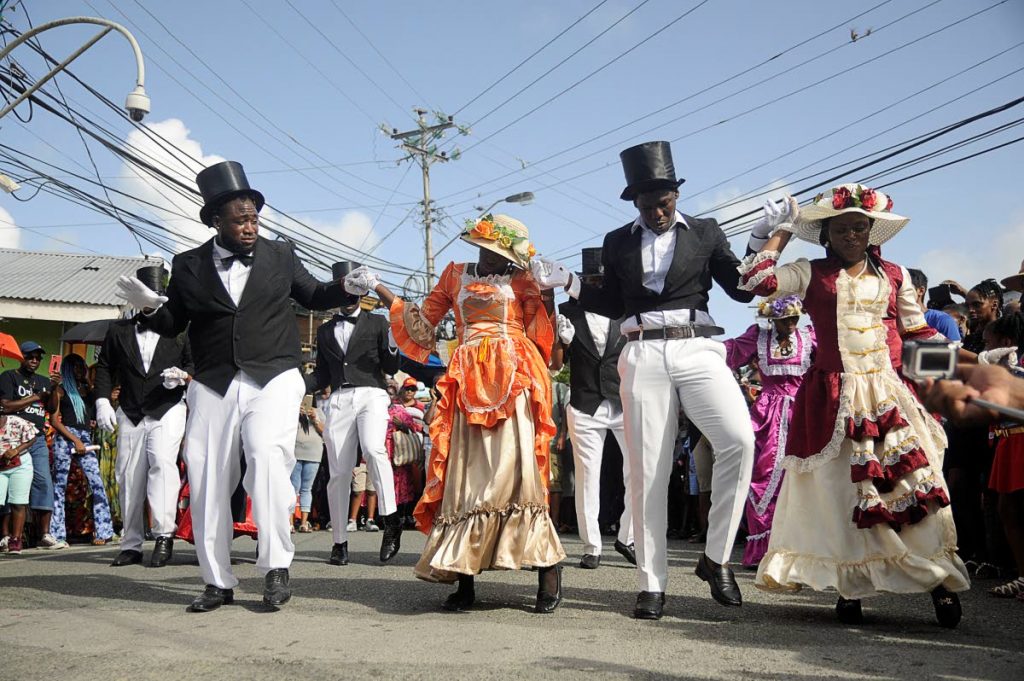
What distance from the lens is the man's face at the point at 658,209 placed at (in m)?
5.95

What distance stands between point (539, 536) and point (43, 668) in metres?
2.60

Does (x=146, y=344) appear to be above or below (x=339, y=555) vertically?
above

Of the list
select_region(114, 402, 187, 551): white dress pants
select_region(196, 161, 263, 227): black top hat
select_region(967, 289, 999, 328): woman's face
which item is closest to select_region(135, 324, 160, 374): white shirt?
select_region(114, 402, 187, 551): white dress pants

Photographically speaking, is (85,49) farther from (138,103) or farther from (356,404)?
(356,404)

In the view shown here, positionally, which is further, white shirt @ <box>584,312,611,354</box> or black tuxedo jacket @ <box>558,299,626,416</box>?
white shirt @ <box>584,312,611,354</box>

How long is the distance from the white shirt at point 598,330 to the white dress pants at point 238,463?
368 centimetres

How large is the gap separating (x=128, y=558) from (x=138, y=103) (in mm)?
8065

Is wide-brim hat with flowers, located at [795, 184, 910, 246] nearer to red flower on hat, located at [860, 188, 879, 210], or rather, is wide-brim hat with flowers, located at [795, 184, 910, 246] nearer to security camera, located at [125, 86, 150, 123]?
red flower on hat, located at [860, 188, 879, 210]

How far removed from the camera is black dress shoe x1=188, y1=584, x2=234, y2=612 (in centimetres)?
584

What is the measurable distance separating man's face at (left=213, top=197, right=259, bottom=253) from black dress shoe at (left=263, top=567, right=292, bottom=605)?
1964 mm

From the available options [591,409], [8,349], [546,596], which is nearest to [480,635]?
[546,596]

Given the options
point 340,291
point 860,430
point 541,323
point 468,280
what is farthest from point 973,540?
point 340,291

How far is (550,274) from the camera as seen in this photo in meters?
6.18

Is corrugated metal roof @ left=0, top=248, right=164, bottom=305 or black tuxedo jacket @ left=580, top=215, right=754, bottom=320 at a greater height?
corrugated metal roof @ left=0, top=248, right=164, bottom=305
